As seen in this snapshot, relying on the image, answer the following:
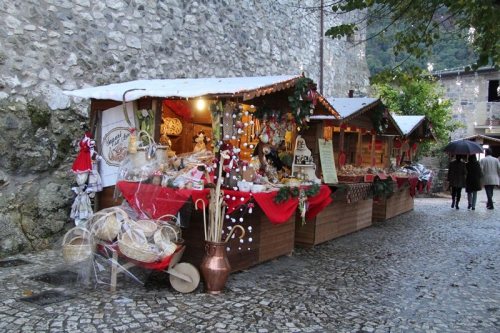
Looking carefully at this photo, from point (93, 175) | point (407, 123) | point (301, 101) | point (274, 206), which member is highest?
point (407, 123)

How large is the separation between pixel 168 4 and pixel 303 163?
4.52 metres

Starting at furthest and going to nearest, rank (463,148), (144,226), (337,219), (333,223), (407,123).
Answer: (463,148) → (407,123) → (337,219) → (333,223) → (144,226)

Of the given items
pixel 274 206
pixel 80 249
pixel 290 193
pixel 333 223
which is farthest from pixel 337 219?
pixel 80 249

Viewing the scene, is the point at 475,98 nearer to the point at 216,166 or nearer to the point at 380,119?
the point at 380,119

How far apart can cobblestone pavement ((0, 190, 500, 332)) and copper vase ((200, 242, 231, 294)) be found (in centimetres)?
11

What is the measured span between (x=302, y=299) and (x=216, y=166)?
175 centimetres

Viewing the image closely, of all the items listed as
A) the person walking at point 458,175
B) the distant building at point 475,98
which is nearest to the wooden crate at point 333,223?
the person walking at point 458,175

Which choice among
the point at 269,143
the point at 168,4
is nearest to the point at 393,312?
the point at 269,143

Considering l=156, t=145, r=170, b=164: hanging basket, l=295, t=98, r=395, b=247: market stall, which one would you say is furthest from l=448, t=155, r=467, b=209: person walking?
l=156, t=145, r=170, b=164: hanging basket

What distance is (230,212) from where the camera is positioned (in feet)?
16.3

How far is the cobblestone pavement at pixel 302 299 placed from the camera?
3.92m

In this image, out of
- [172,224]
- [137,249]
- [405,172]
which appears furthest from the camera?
[405,172]

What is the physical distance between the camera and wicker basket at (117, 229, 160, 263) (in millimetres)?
4277

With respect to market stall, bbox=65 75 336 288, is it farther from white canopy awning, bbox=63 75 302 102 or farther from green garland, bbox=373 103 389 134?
green garland, bbox=373 103 389 134
